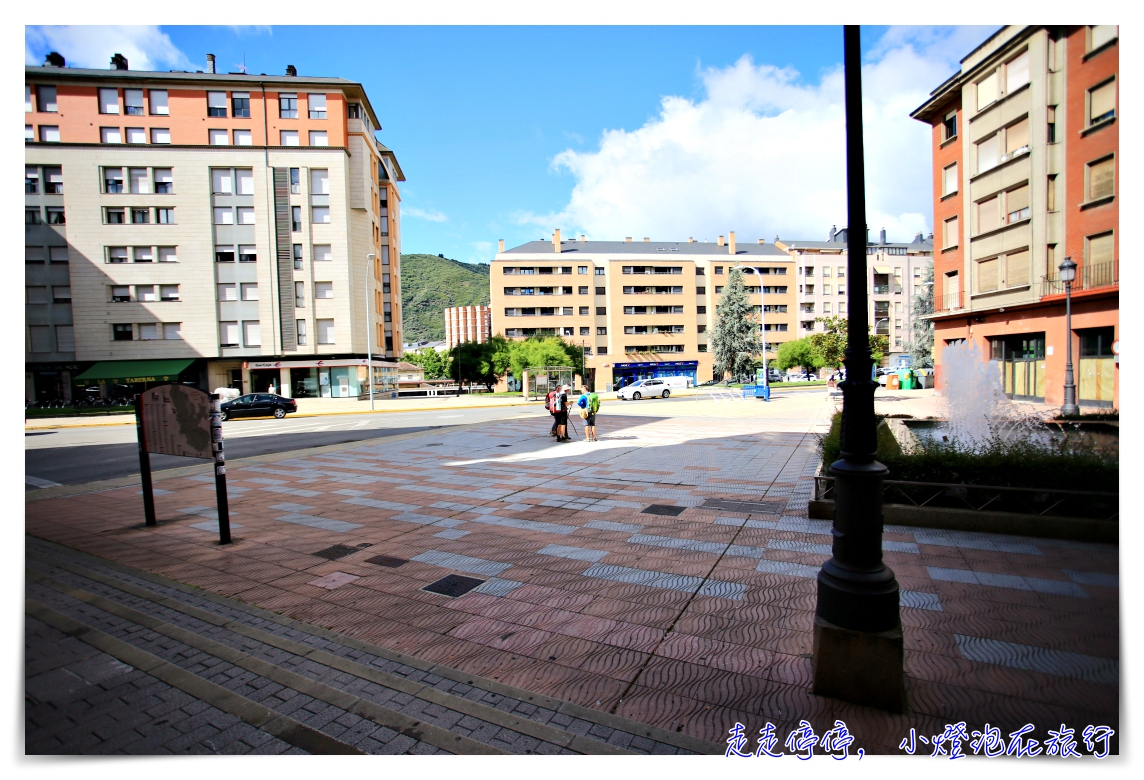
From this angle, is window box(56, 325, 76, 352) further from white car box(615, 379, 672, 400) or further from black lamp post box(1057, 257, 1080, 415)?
black lamp post box(1057, 257, 1080, 415)

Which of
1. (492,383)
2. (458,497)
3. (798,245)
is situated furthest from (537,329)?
(458,497)

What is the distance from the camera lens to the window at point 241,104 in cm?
4403

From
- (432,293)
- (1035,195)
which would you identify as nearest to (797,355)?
(1035,195)

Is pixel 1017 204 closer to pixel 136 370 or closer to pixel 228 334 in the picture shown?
pixel 228 334

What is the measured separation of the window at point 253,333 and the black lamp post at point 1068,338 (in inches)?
1958

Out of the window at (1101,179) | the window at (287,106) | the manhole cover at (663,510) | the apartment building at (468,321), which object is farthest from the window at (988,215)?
the apartment building at (468,321)

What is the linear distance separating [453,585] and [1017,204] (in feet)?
31.7

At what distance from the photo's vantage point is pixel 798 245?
91.1 m

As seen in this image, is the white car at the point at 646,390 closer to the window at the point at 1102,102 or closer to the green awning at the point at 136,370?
the window at the point at 1102,102

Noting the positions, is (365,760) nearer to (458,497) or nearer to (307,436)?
(458,497)

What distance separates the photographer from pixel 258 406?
28.8 m

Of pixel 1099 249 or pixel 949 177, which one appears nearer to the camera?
pixel 1099 249

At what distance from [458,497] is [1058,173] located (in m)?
7.91
